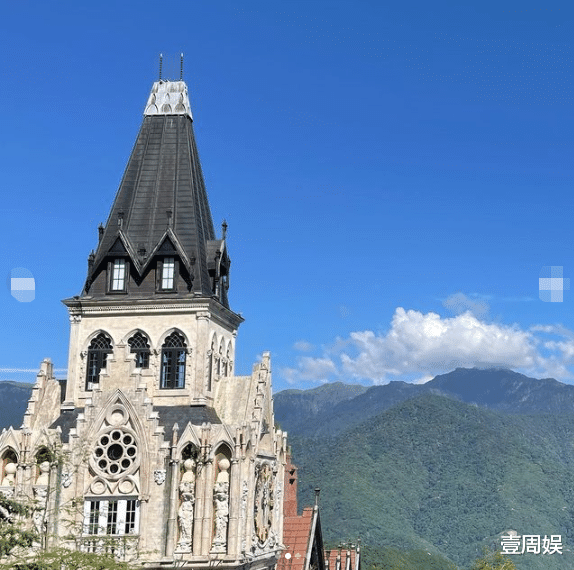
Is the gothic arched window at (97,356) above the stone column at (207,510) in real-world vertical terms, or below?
above

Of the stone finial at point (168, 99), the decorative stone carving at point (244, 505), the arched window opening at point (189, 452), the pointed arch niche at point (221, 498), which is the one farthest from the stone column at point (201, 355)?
the stone finial at point (168, 99)

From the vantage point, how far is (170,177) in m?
45.6

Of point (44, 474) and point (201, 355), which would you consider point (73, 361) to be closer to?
point (44, 474)

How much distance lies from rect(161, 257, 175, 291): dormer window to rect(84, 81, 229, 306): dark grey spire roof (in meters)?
0.48

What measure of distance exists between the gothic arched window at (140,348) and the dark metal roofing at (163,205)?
9.64 ft

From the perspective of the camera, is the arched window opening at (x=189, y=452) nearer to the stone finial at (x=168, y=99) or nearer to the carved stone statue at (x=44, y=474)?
the carved stone statue at (x=44, y=474)

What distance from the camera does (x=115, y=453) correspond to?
130 ft

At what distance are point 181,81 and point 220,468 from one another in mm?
18834

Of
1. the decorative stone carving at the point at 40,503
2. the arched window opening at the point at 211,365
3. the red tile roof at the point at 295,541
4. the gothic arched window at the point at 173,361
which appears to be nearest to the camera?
the decorative stone carving at the point at 40,503

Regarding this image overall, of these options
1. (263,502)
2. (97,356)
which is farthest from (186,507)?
Result: (97,356)

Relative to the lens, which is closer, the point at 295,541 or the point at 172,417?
the point at 172,417

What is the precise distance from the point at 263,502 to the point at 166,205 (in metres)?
13.7

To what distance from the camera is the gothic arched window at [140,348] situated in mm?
42719

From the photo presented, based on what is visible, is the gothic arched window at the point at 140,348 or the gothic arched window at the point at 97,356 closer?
the gothic arched window at the point at 140,348
